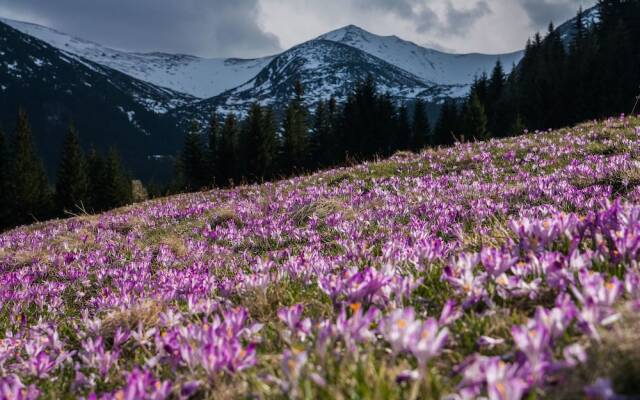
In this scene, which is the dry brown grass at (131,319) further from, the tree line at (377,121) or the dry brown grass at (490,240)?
the tree line at (377,121)

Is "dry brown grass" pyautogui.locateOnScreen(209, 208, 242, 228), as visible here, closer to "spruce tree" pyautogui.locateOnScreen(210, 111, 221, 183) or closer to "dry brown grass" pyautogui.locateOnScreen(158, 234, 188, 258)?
"dry brown grass" pyautogui.locateOnScreen(158, 234, 188, 258)

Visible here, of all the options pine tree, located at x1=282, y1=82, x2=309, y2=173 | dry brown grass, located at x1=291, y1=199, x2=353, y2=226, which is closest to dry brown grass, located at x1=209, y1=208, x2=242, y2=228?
dry brown grass, located at x1=291, y1=199, x2=353, y2=226

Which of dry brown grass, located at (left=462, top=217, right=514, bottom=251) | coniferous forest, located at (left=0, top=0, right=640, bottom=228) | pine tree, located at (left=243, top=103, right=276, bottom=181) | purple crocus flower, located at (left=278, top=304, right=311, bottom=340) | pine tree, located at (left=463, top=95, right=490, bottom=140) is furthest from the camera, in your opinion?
pine tree, located at (left=243, top=103, right=276, bottom=181)

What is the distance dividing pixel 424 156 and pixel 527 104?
98734 millimetres

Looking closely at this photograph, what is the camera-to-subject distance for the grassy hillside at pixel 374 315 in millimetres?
1871

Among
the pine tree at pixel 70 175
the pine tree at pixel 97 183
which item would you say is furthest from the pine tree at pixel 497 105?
the pine tree at pixel 70 175

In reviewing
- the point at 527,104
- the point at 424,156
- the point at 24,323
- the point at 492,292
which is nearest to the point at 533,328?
the point at 492,292

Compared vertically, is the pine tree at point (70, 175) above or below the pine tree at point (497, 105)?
below

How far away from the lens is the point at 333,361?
214 centimetres

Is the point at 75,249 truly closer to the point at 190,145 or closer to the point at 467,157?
the point at 467,157

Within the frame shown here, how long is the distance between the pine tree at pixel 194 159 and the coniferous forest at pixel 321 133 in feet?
0.68

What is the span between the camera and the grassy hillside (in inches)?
73.7

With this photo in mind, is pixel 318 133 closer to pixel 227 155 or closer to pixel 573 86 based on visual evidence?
pixel 227 155

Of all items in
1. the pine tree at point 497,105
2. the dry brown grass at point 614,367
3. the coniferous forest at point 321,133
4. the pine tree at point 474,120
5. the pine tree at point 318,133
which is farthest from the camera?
the pine tree at point 497,105
